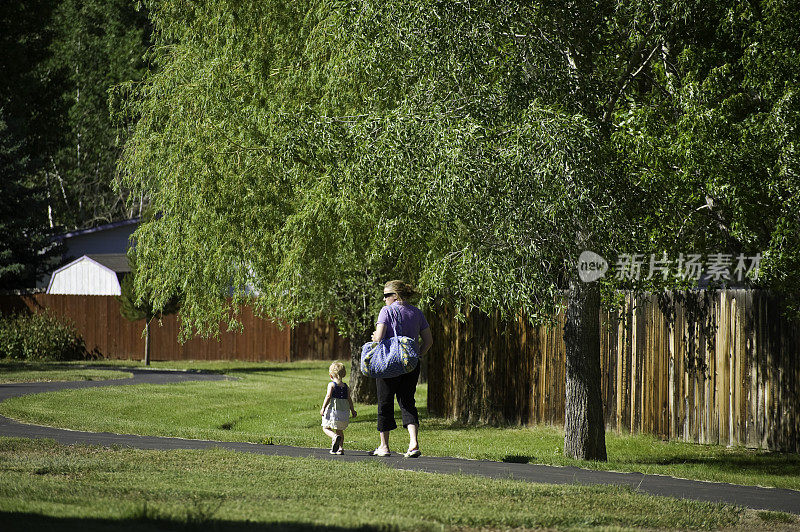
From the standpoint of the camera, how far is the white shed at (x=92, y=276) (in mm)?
38656

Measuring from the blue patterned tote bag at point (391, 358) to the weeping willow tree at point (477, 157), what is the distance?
1267 mm

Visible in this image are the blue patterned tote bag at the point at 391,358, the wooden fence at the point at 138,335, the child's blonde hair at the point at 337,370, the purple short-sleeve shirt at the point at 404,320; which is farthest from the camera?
the wooden fence at the point at 138,335

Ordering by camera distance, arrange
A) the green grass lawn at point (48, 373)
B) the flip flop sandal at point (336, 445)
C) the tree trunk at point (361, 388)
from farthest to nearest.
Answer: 1. the green grass lawn at point (48, 373)
2. the tree trunk at point (361, 388)
3. the flip flop sandal at point (336, 445)

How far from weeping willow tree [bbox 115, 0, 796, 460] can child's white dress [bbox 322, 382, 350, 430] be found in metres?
1.69

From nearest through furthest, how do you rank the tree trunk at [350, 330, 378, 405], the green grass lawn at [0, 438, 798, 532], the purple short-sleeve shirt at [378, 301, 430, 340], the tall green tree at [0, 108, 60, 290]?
the green grass lawn at [0, 438, 798, 532], the purple short-sleeve shirt at [378, 301, 430, 340], the tree trunk at [350, 330, 378, 405], the tall green tree at [0, 108, 60, 290]

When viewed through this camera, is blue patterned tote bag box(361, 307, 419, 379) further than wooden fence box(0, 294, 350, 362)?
No

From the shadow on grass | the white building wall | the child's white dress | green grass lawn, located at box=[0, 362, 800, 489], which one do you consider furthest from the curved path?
the white building wall

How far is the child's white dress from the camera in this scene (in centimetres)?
1162

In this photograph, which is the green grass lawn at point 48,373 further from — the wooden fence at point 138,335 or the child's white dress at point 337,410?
the child's white dress at point 337,410

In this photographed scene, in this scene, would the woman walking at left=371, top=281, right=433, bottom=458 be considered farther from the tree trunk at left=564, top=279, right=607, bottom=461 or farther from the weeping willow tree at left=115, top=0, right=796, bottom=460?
the tree trunk at left=564, top=279, right=607, bottom=461

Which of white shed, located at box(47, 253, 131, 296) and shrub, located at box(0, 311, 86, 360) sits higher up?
white shed, located at box(47, 253, 131, 296)

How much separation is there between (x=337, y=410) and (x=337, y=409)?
2 cm

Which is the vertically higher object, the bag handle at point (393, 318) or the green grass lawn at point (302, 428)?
the bag handle at point (393, 318)

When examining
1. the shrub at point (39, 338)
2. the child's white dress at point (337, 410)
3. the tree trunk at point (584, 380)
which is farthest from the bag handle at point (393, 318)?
the shrub at point (39, 338)
